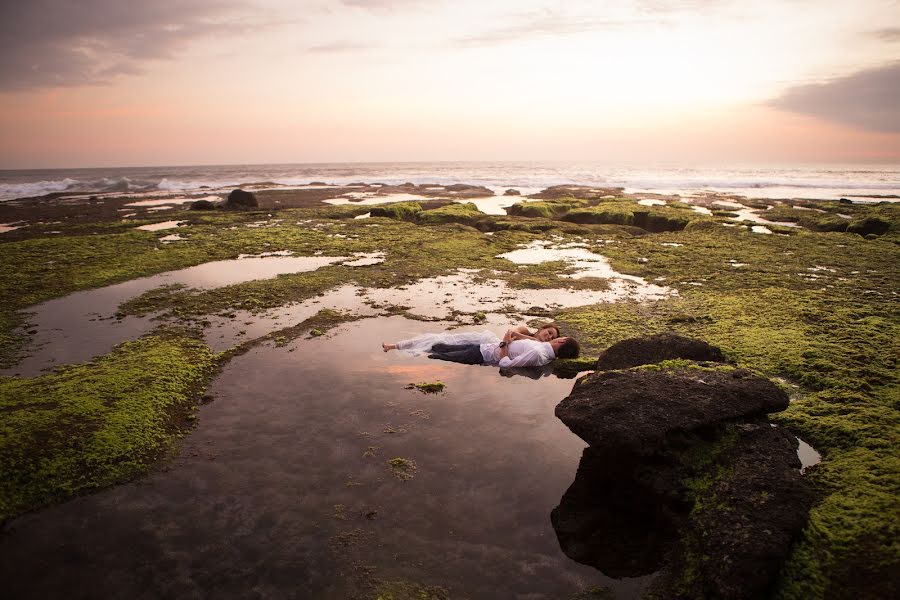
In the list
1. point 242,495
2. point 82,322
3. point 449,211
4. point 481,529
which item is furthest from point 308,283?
point 449,211

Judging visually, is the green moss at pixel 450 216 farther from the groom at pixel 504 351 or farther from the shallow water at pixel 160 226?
the groom at pixel 504 351

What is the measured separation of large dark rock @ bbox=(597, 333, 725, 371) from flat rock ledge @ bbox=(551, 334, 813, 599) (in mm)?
849

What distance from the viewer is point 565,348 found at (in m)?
9.32

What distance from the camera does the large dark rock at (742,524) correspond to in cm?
405

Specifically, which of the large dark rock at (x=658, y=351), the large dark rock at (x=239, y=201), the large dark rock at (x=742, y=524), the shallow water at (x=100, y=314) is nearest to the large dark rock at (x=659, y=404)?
the large dark rock at (x=742, y=524)

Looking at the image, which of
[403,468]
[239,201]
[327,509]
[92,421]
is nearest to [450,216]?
[239,201]

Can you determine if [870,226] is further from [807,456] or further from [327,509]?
[327,509]

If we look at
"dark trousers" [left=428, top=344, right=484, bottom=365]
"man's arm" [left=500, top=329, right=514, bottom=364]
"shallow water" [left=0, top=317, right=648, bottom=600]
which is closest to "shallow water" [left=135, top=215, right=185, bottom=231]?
"shallow water" [left=0, top=317, right=648, bottom=600]

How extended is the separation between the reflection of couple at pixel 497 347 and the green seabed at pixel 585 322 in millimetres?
914

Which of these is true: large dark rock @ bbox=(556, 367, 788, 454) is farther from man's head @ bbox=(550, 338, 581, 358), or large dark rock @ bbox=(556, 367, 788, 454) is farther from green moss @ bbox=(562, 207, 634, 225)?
green moss @ bbox=(562, 207, 634, 225)

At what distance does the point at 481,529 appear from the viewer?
5.15 metres

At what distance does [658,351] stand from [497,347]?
114 inches

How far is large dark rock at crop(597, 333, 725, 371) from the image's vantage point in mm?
7707

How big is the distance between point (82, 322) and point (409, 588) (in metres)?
10.7
